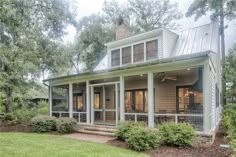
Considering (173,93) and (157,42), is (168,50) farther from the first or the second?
(173,93)

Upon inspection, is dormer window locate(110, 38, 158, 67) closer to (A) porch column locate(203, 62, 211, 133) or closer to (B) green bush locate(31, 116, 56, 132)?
(B) green bush locate(31, 116, 56, 132)

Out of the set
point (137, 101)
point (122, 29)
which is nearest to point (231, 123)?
point (137, 101)

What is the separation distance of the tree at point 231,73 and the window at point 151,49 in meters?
6.18

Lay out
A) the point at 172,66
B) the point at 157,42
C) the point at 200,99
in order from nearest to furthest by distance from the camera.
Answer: the point at 172,66 < the point at 200,99 < the point at 157,42

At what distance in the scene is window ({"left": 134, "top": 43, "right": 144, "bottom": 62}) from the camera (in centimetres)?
1706

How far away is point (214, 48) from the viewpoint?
15414 mm

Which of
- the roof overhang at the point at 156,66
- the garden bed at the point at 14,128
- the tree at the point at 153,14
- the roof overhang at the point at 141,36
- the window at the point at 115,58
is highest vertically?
the tree at the point at 153,14

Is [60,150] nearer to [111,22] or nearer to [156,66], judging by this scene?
[156,66]

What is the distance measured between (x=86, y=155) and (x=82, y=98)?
13.1m

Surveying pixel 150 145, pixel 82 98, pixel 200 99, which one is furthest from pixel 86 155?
pixel 82 98

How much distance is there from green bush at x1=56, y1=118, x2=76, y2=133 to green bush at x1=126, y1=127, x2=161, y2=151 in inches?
225

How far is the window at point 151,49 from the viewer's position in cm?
1656

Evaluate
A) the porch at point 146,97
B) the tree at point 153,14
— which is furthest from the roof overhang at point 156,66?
the tree at point 153,14

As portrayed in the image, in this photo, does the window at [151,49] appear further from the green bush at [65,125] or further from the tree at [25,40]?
the green bush at [65,125]
